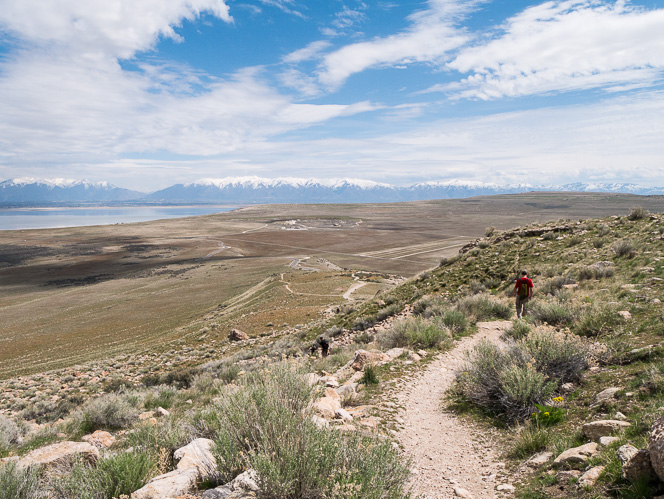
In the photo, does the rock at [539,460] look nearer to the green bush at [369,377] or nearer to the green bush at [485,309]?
the green bush at [369,377]

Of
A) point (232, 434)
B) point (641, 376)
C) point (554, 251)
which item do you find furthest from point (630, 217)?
point (232, 434)

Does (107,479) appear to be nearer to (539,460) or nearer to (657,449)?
(539,460)

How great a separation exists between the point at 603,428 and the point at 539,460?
0.77 metres

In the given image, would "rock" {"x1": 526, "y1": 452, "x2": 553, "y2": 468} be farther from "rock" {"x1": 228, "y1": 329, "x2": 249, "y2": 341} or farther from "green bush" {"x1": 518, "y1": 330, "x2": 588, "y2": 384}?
"rock" {"x1": 228, "y1": 329, "x2": 249, "y2": 341}

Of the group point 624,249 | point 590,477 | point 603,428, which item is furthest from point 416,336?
point 624,249

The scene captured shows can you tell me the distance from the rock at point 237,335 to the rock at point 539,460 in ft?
59.8

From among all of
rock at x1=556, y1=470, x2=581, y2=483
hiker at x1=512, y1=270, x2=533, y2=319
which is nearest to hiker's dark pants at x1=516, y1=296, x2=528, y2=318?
hiker at x1=512, y1=270, x2=533, y2=319

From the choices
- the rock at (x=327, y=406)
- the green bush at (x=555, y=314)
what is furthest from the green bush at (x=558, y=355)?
the rock at (x=327, y=406)

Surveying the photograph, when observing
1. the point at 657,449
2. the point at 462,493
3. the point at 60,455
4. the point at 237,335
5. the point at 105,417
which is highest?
the point at 657,449

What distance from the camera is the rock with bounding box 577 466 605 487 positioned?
308 centimetres

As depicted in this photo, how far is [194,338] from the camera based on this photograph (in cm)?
2286

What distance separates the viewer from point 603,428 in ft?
12.4

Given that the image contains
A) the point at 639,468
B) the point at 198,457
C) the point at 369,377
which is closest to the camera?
the point at 639,468

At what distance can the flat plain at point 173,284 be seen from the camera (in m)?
25.0
